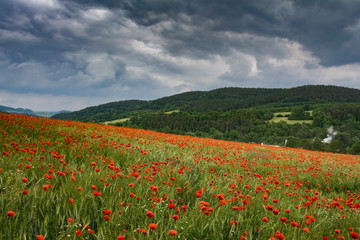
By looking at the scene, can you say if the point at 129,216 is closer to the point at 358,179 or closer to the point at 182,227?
the point at 182,227

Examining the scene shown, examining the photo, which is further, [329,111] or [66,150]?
[329,111]

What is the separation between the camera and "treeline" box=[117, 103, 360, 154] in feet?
316

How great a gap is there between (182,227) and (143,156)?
4.08 meters

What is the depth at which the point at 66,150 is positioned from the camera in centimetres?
577

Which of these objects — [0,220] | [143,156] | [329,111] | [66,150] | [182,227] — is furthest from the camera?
[329,111]

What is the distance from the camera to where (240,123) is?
11944 centimetres

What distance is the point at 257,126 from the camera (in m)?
114

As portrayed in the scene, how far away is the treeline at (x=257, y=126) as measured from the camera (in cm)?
9625

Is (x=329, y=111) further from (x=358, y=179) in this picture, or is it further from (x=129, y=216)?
(x=129, y=216)

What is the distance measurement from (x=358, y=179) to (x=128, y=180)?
10.1 m

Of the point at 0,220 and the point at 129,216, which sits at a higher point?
the point at 0,220

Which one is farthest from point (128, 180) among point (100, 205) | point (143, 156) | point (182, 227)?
point (143, 156)

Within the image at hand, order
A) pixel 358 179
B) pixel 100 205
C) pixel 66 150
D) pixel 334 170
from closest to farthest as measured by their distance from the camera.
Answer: pixel 100 205 → pixel 66 150 → pixel 358 179 → pixel 334 170

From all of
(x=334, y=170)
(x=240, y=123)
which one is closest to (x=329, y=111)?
(x=240, y=123)
